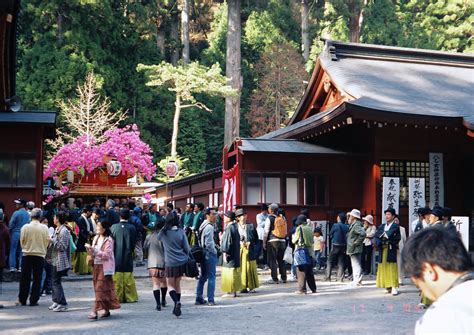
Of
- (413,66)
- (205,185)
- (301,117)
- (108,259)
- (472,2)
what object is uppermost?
(472,2)

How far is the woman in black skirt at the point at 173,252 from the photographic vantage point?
1111 cm

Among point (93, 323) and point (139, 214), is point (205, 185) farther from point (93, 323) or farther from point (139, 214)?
point (93, 323)

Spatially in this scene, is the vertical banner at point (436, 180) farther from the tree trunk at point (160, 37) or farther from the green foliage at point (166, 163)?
the tree trunk at point (160, 37)

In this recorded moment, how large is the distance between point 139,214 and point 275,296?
756 centimetres

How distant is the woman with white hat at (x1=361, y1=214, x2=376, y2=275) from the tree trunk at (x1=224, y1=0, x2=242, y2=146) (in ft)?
73.9

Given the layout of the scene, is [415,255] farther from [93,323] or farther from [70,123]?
[70,123]

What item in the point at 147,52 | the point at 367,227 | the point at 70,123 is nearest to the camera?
the point at 367,227

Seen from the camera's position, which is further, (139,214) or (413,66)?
(413,66)

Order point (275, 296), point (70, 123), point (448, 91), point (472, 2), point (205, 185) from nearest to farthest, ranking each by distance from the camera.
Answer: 1. point (275, 296)
2. point (448, 91)
3. point (205, 185)
4. point (70, 123)
5. point (472, 2)

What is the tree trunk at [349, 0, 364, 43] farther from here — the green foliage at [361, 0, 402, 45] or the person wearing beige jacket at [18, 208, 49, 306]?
the person wearing beige jacket at [18, 208, 49, 306]

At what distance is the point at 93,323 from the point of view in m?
10.4

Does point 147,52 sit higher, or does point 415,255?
point 147,52

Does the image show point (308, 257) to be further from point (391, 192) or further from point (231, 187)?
point (231, 187)

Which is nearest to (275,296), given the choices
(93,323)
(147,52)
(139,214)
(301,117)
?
(93,323)
